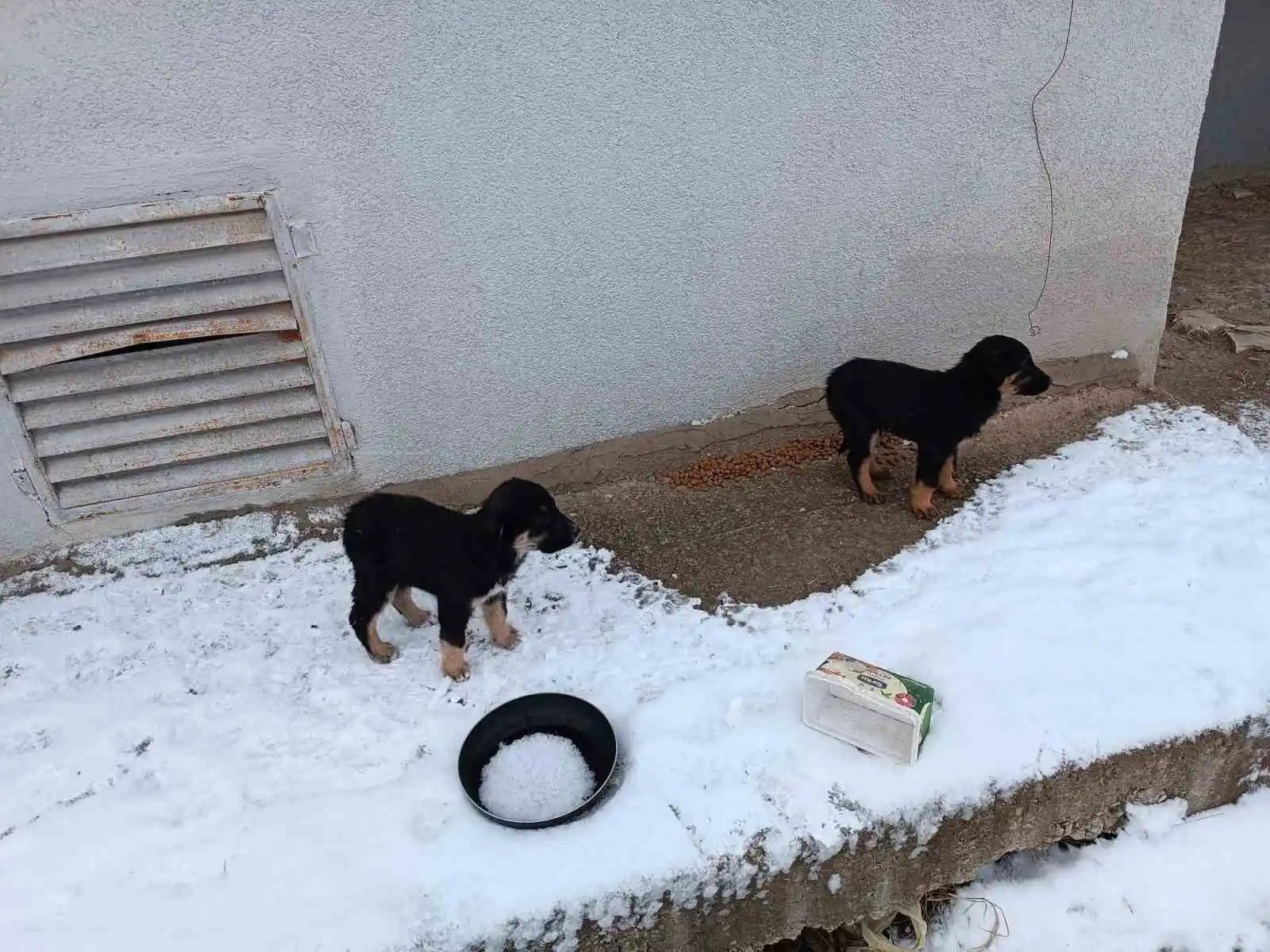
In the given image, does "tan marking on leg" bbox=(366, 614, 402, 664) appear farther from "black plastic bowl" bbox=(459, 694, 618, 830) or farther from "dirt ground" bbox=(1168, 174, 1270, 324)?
"dirt ground" bbox=(1168, 174, 1270, 324)

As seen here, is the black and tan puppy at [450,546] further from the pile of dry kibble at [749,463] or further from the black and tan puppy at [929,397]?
the black and tan puppy at [929,397]

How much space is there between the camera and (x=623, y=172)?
4605 mm

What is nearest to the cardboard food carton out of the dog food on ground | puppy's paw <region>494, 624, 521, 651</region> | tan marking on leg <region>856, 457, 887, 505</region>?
the dog food on ground

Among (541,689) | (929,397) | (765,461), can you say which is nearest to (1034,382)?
(929,397)

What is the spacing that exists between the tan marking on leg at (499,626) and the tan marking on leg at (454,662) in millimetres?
176

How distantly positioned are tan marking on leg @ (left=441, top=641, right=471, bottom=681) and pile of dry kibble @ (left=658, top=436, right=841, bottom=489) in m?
1.93

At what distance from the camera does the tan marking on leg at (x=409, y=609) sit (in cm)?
422

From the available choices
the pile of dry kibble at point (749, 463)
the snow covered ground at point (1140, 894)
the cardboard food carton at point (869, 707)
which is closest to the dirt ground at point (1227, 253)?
the pile of dry kibble at point (749, 463)

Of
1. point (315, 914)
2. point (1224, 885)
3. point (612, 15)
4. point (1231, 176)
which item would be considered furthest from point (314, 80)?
point (1231, 176)

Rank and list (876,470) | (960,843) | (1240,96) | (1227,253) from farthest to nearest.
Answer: (1240,96)
(1227,253)
(876,470)
(960,843)

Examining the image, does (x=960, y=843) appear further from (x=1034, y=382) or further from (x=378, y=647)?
(x=378, y=647)

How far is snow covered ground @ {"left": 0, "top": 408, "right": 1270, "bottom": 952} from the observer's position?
Answer: 10.3ft

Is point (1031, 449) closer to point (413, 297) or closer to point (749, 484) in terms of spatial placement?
point (749, 484)

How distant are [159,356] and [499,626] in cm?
234
